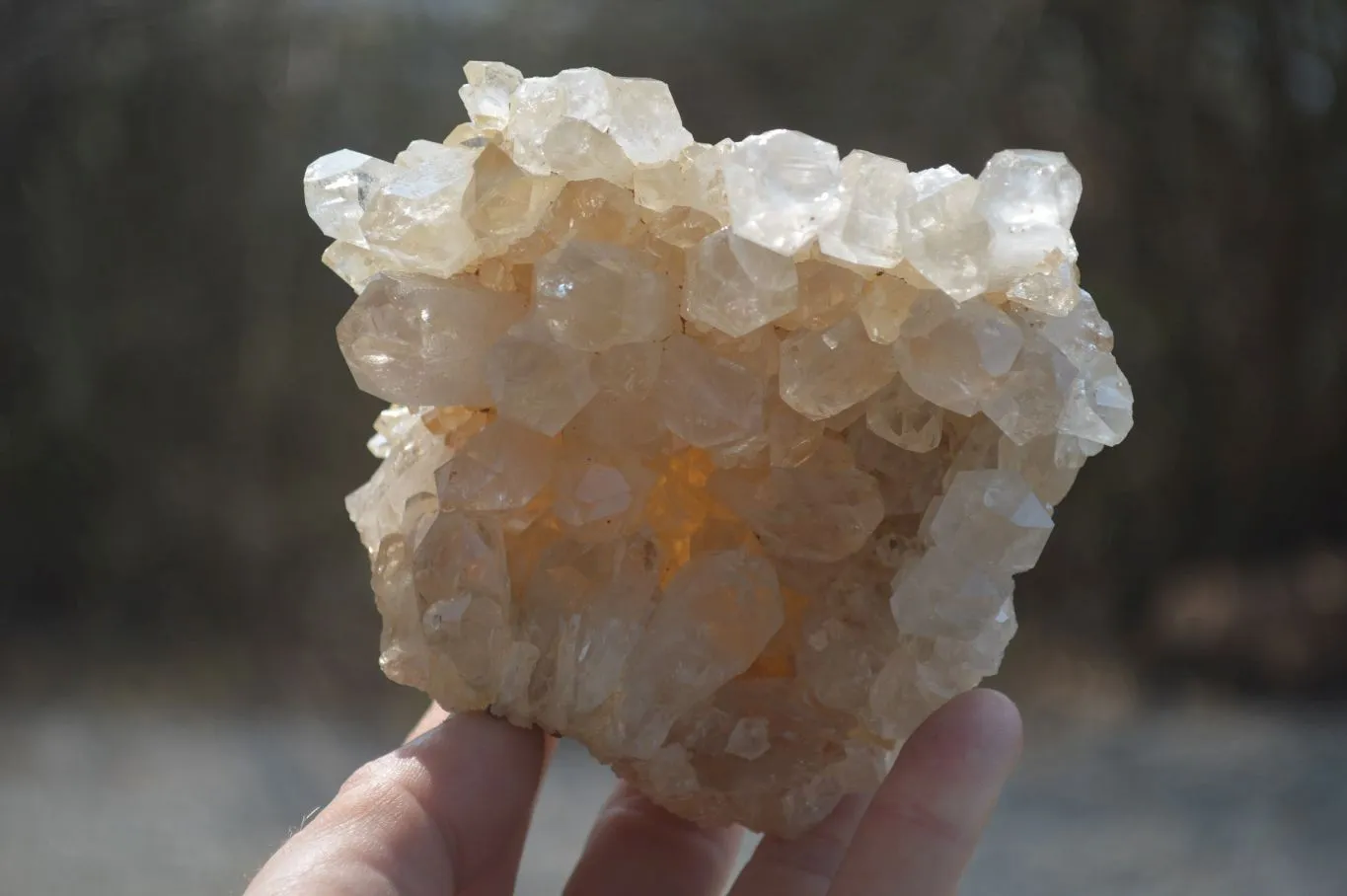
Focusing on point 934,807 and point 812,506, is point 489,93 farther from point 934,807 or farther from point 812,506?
point 934,807

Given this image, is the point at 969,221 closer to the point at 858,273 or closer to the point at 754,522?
the point at 858,273

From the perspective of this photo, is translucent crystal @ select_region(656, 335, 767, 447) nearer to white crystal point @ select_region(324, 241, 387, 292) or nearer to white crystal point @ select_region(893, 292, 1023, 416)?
white crystal point @ select_region(893, 292, 1023, 416)

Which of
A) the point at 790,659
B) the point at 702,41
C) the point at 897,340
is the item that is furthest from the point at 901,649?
the point at 702,41

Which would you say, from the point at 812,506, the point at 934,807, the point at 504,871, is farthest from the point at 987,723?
the point at 504,871

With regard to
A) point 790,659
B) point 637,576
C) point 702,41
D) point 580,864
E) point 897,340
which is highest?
point 702,41

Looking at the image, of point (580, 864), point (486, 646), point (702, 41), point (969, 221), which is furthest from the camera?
point (702, 41)

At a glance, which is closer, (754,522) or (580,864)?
(754,522)

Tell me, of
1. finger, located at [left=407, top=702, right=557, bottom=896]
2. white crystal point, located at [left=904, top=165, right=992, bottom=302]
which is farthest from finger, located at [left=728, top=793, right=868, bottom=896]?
white crystal point, located at [left=904, top=165, right=992, bottom=302]
